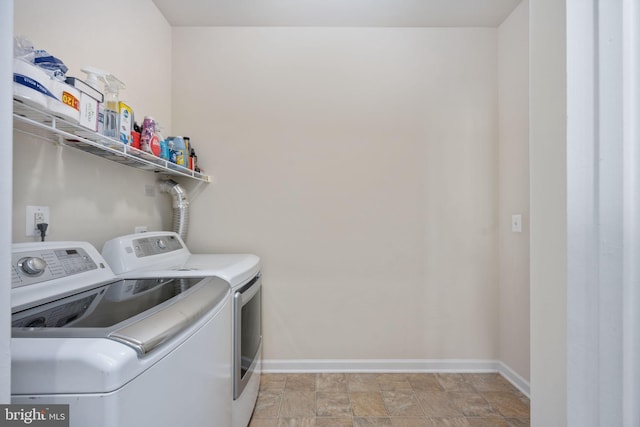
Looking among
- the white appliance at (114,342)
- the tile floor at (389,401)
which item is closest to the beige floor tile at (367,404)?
the tile floor at (389,401)

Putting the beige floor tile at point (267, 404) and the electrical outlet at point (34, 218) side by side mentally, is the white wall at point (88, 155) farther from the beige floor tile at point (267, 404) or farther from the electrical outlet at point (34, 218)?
the beige floor tile at point (267, 404)

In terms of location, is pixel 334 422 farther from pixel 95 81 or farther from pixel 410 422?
pixel 95 81

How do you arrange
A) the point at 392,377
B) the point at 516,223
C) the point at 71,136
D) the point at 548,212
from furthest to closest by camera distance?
the point at 392,377, the point at 516,223, the point at 71,136, the point at 548,212

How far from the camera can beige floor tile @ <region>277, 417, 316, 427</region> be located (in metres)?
1.63

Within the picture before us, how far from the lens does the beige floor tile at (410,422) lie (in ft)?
5.36

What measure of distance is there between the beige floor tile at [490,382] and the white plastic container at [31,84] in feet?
8.66

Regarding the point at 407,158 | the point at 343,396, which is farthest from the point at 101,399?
the point at 407,158

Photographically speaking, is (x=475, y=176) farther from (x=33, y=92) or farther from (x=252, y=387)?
(x=33, y=92)

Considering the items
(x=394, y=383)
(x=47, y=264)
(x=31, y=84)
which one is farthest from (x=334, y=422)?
(x=31, y=84)

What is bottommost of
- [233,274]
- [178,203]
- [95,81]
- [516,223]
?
[233,274]

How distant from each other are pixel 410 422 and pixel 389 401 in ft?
0.64

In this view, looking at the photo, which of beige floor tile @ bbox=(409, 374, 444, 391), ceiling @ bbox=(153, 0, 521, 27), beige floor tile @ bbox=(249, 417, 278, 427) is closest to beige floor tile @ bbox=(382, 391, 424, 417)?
beige floor tile @ bbox=(409, 374, 444, 391)

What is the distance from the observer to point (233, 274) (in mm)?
1361

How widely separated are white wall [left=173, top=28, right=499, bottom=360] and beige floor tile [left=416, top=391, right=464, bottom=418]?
1.02 feet
